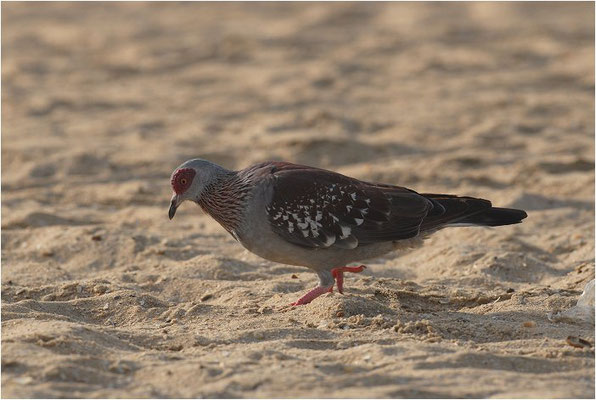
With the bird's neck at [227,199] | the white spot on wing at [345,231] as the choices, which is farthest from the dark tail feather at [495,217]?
the bird's neck at [227,199]

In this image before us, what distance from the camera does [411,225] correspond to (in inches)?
235

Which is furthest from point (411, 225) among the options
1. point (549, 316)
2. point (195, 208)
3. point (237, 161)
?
point (237, 161)

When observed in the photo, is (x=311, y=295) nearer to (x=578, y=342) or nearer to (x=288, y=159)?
(x=578, y=342)

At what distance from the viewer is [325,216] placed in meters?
5.87

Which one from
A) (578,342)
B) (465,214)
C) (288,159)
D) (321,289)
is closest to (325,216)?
(321,289)

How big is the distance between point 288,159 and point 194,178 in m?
3.83

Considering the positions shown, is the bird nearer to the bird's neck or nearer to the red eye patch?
the bird's neck

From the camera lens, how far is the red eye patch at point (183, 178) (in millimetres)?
6215

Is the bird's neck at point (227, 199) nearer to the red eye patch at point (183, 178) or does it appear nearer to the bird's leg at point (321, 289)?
the red eye patch at point (183, 178)

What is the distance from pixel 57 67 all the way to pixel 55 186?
17.7 ft

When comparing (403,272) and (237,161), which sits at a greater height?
(237,161)

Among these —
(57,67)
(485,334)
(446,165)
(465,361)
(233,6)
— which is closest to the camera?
(465,361)

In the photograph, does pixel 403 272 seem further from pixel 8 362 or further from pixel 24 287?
pixel 8 362

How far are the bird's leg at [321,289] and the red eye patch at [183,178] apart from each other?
1013mm
